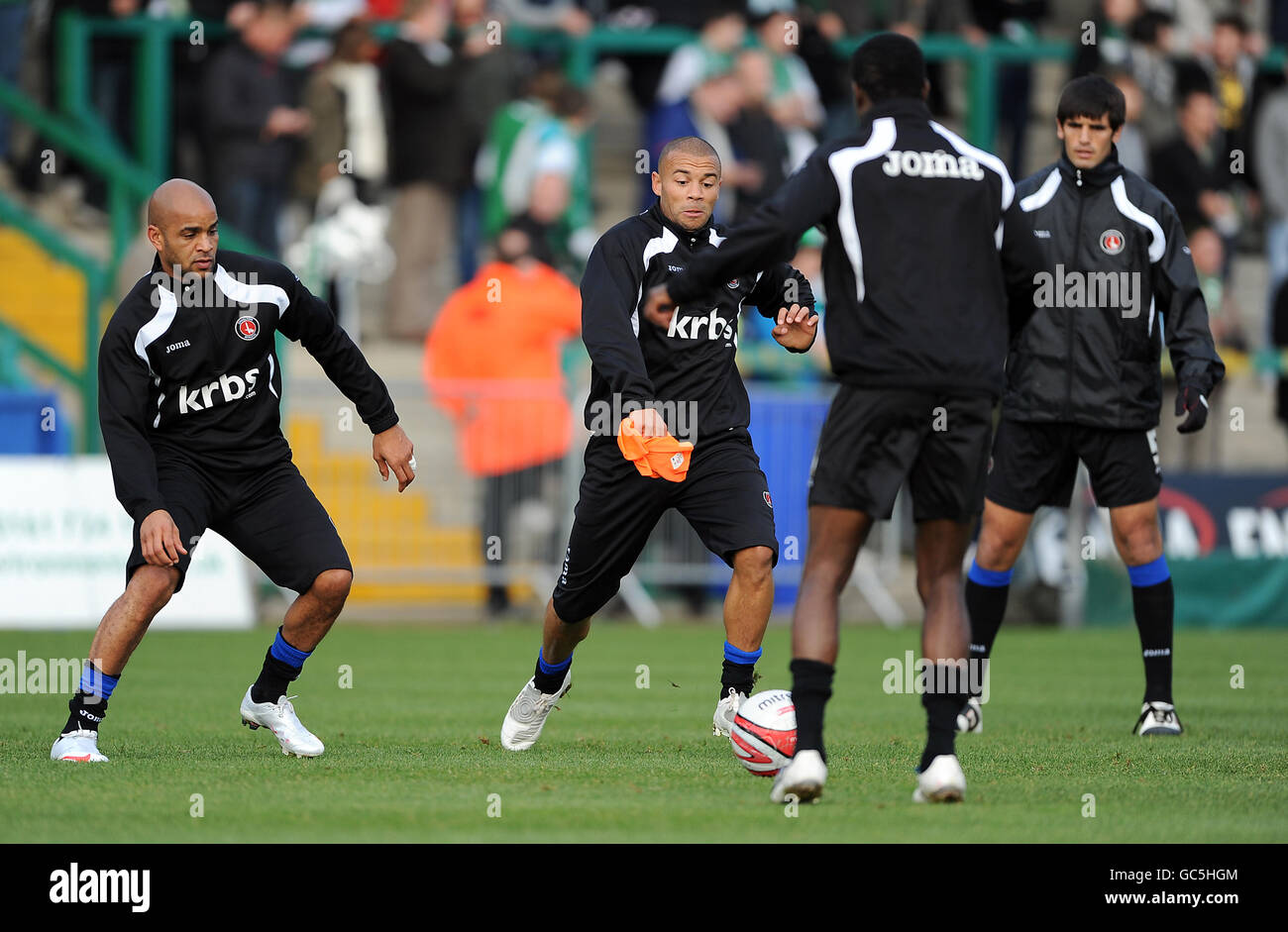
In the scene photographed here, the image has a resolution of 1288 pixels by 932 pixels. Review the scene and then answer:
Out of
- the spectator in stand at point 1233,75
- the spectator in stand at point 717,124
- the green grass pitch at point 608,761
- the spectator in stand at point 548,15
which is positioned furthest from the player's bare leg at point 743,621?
the spectator in stand at point 1233,75

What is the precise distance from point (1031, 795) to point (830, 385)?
10.7 meters

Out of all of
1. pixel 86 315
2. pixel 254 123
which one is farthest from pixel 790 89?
pixel 86 315

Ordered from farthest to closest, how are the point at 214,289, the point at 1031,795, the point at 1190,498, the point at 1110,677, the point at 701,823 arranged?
the point at 1190,498 → the point at 1110,677 → the point at 214,289 → the point at 1031,795 → the point at 701,823

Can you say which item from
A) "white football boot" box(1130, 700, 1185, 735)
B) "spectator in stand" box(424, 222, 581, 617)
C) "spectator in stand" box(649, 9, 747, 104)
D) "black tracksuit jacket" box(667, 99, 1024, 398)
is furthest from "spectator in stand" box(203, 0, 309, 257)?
"black tracksuit jacket" box(667, 99, 1024, 398)

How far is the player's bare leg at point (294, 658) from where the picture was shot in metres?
8.49

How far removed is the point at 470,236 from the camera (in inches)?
743

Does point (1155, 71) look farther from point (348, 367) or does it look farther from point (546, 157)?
point (348, 367)

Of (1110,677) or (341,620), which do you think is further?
(341,620)

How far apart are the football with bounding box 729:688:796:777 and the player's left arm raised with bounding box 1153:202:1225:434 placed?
2588mm

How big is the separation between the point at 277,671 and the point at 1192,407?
4.14m

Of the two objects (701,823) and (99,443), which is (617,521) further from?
(99,443)

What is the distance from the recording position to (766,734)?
7.71m
